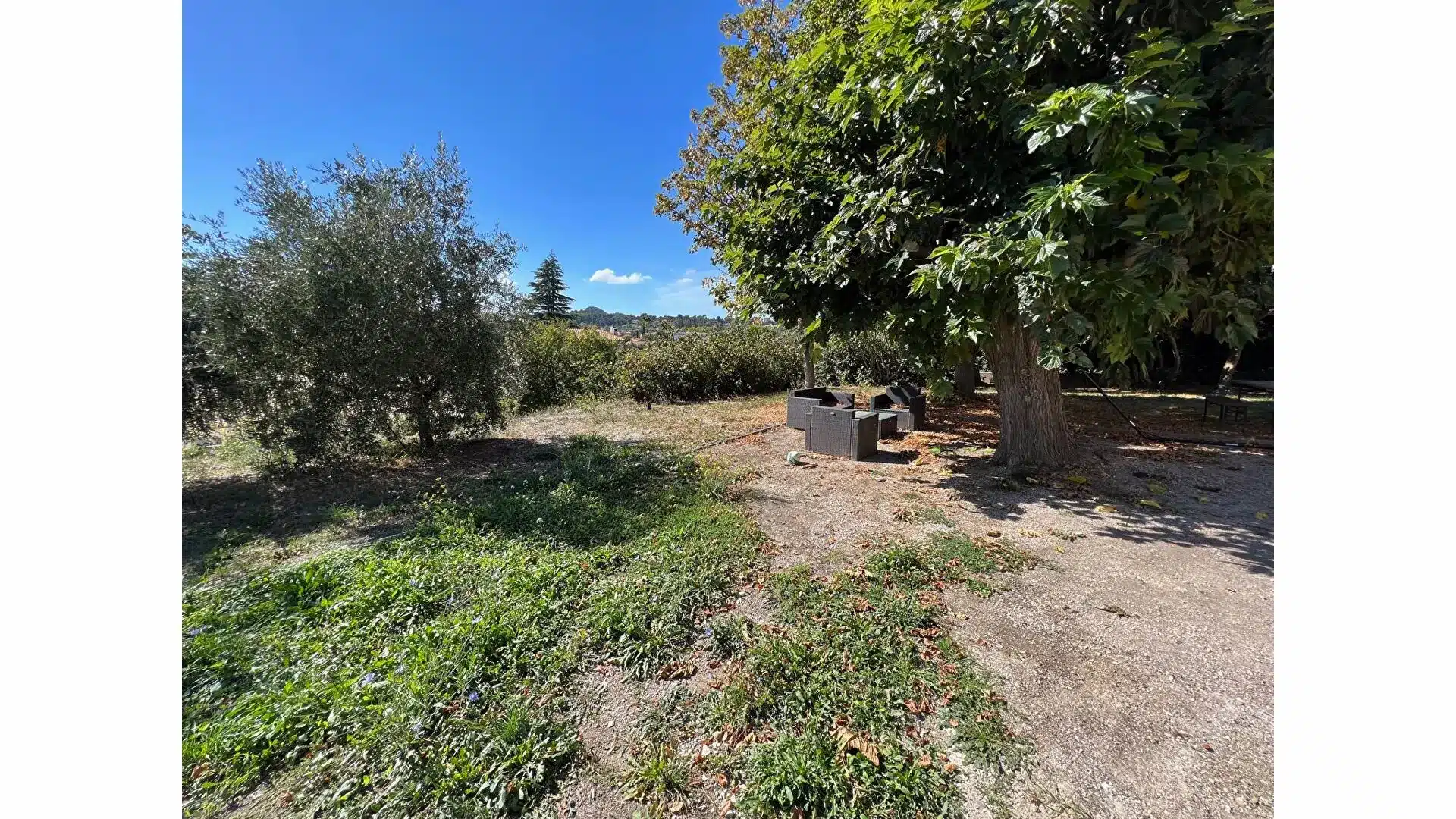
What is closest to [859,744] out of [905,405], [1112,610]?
[1112,610]

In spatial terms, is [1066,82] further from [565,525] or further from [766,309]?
[565,525]

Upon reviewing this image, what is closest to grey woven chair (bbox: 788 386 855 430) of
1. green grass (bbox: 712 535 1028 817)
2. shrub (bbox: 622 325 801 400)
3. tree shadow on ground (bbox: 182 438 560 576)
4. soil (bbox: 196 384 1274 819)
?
soil (bbox: 196 384 1274 819)

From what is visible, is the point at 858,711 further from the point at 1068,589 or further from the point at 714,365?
the point at 714,365

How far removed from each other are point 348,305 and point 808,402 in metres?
6.42

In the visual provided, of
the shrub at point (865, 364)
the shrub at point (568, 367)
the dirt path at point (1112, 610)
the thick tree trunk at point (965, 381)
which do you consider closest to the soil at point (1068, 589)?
the dirt path at point (1112, 610)

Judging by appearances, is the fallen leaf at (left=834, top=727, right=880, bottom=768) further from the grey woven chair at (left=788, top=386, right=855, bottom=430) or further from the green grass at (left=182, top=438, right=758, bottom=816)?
the grey woven chair at (left=788, top=386, right=855, bottom=430)

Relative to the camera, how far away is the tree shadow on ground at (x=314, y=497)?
3.80m

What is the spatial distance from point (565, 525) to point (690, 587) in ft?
5.06

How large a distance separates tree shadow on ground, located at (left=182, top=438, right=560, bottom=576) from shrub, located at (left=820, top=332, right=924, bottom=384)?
10.5 metres

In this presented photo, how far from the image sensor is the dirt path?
5.03 feet
